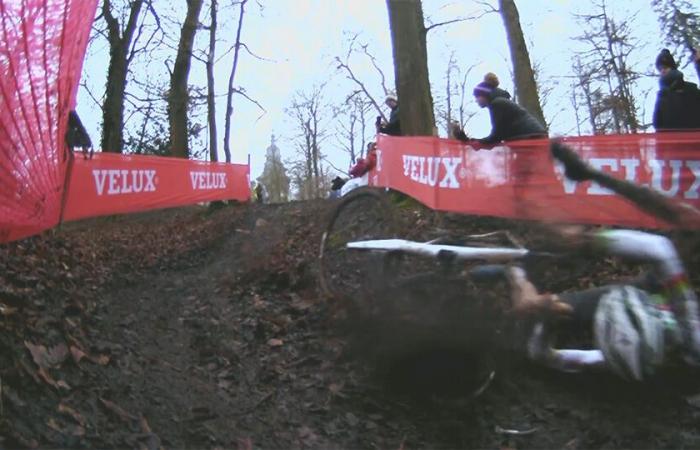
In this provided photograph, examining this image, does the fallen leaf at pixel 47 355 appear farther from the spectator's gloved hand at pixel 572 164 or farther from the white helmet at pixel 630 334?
the spectator's gloved hand at pixel 572 164

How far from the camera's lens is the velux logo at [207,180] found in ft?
50.5

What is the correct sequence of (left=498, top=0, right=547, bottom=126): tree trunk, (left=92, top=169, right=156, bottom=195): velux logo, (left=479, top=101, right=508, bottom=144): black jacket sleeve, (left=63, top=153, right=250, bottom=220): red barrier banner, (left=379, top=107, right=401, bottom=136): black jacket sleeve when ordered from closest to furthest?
(left=479, top=101, right=508, bottom=144): black jacket sleeve
(left=63, top=153, right=250, bottom=220): red barrier banner
(left=92, top=169, right=156, bottom=195): velux logo
(left=379, top=107, right=401, bottom=136): black jacket sleeve
(left=498, top=0, right=547, bottom=126): tree trunk

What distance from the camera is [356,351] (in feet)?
16.2

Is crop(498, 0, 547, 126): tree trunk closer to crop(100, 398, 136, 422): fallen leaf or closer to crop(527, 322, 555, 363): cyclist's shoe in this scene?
crop(527, 322, 555, 363): cyclist's shoe

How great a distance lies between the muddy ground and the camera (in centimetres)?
362

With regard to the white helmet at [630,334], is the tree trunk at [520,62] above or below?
above

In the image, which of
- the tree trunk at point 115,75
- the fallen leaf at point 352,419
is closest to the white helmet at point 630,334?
the fallen leaf at point 352,419

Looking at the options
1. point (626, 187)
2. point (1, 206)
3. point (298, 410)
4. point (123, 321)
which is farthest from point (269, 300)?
point (626, 187)

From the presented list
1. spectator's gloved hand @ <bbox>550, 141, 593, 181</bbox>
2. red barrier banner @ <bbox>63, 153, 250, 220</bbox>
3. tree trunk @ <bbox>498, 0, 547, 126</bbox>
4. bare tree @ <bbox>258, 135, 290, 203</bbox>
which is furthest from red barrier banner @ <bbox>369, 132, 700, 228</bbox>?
bare tree @ <bbox>258, 135, 290, 203</bbox>

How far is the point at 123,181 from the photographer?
36.5 feet

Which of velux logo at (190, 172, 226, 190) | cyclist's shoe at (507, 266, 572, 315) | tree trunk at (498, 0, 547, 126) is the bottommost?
cyclist's shoe at (507, 266, 572, 315)

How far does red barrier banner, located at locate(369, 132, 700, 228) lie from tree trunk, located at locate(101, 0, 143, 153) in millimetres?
10513

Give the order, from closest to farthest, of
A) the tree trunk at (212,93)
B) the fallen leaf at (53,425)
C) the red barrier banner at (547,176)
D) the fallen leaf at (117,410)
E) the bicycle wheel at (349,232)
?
the fallen leaf at (53,425) → the fallen leaf at (117,410) → the bicycle wheel at (349,232) → the red barrier banner at (547,176) → the tree trunk at (212,93)

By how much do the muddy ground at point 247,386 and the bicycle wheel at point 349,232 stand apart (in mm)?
353
